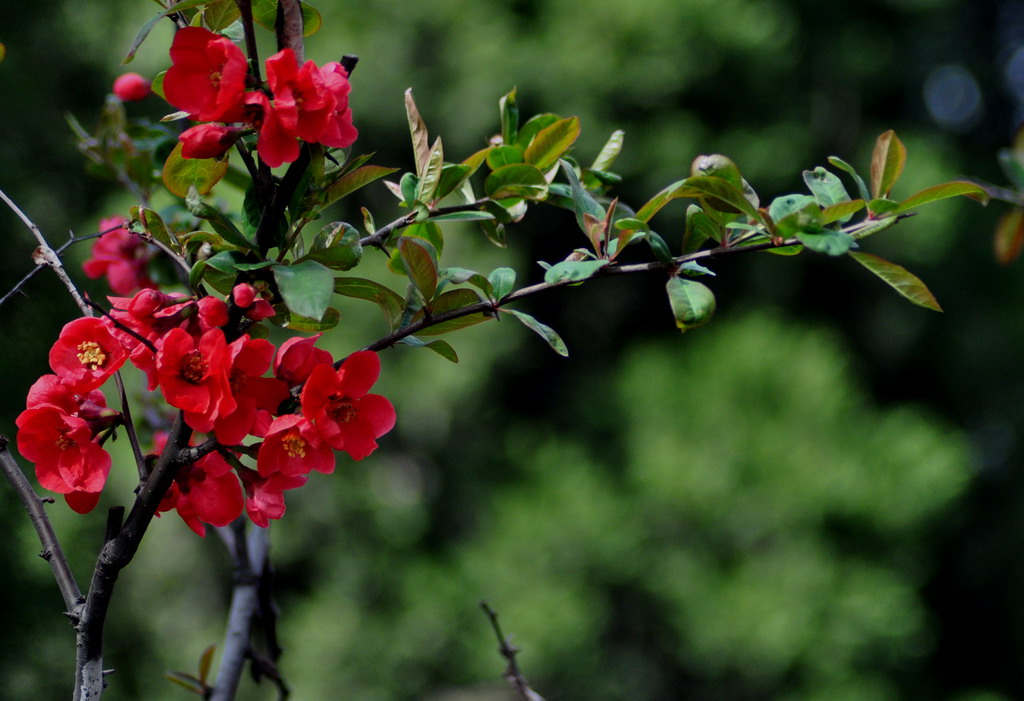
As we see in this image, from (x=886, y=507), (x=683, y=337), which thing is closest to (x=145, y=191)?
(x=886, y=507)

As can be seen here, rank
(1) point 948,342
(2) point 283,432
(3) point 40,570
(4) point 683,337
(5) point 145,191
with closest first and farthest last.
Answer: (2) point 283,432 < (5) point 145,191 < (3) point 40,570 < (4) point 683,337 < (1) point 948,342

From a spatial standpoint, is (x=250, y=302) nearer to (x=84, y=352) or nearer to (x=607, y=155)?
(x=84, y=352)

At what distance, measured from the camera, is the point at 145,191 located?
2.52 feet

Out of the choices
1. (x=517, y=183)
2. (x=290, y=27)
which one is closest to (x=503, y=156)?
(x=517, y=183)

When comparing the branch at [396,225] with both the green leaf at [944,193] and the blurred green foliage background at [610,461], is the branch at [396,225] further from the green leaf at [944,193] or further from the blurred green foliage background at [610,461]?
the blurred green foliage background at [610,461]

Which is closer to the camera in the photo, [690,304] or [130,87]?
[690,304]

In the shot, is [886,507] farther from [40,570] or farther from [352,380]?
[352,380]

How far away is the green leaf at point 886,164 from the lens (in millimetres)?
441

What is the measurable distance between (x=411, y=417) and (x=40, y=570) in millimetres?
2490

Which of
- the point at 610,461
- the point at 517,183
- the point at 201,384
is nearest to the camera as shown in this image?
the point at 201,384

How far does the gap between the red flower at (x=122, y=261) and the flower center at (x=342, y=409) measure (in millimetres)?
396

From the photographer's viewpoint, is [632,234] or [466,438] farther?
[466,438]

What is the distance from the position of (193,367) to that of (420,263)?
11cm

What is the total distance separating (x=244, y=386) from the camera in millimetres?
358
